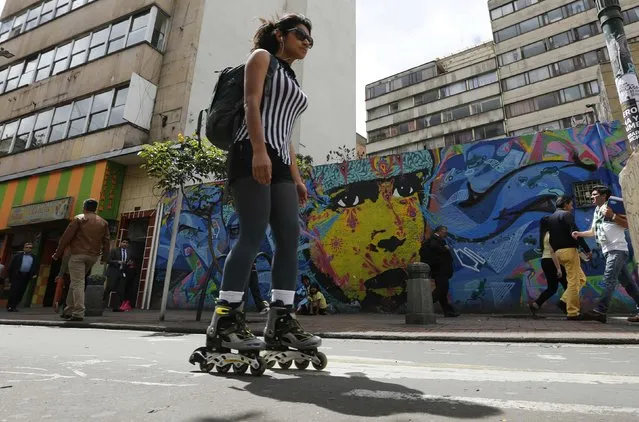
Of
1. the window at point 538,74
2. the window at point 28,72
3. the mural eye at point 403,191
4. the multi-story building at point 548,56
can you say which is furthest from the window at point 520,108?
the window at point 28,72

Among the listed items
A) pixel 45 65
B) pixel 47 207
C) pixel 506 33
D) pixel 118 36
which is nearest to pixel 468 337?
pixel 47 207

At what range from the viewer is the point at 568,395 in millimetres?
1668

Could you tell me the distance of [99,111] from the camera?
15195 mm

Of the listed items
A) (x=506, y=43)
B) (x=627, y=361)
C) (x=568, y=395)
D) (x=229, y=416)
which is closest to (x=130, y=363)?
(x=229, y=416)

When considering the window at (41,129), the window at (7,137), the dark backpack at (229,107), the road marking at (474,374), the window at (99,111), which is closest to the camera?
the road marking at (474,374)

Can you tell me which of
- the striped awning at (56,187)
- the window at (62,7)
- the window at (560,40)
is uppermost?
the window at (560,40)

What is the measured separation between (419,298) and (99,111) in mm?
14179

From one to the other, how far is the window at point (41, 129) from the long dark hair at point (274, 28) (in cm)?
1728

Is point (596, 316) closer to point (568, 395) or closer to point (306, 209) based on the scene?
point (568, 395)

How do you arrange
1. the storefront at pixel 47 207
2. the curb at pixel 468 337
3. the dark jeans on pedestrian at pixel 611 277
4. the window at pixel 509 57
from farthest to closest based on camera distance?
the window at pixel 509 57
the storefront at pixel 47 207
the dark jeans on pedestrian at pixel 611 277
the curb at pixel 468 337

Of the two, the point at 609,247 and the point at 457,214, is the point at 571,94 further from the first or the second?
the point at 609,247

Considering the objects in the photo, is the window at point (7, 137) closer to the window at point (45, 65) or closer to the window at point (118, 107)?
the window at point (45, 65)

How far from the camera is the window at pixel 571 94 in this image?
3609cm

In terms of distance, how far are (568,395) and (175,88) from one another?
1518 centimetres
